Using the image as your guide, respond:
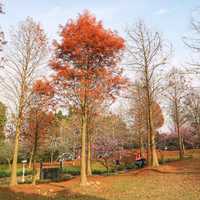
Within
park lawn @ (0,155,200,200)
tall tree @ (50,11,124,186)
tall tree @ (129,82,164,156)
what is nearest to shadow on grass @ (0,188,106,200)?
park lawn @ (0,155,200,200)

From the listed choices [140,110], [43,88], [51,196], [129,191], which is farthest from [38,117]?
[140,110]

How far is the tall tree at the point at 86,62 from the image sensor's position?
53.3ft

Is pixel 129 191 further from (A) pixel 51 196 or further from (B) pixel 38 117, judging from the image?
(B) pixel 38 117

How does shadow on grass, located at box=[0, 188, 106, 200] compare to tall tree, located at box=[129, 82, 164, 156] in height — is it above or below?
below

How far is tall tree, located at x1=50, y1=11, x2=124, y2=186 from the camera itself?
16.2 m

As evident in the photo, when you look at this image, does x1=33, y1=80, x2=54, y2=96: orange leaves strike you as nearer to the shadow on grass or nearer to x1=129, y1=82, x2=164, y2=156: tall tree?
the shadow on grass

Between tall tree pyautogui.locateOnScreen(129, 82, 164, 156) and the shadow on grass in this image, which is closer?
the shadow on grass

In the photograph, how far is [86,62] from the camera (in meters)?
16.8

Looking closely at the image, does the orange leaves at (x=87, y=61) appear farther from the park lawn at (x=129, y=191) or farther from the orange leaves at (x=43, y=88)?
the park lawn at (x=129, y=191)

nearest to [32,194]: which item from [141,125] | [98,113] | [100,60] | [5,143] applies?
[100,60]

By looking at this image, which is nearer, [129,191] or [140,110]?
[129,191]

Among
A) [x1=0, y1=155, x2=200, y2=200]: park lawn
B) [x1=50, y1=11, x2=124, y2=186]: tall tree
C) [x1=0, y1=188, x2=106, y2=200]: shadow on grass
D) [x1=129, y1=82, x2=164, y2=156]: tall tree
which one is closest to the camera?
[x1=0, y1=155, x2=200, y2=200]: park lawn

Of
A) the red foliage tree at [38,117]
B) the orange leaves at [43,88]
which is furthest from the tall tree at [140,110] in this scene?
the orange leaves at [43,88]

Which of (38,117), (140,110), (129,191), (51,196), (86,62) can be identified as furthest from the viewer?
(140,110)
